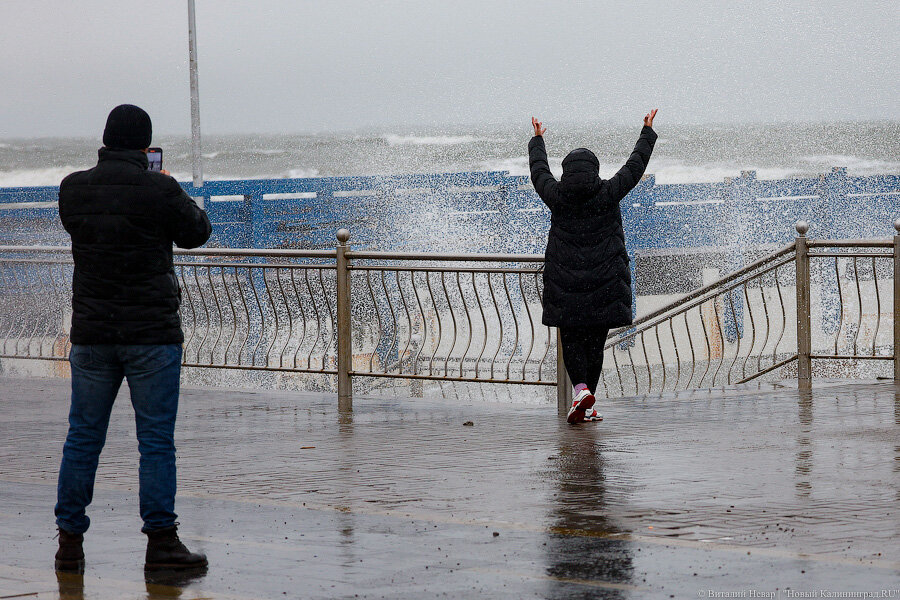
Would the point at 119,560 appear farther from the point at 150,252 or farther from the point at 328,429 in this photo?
the point at 328,429

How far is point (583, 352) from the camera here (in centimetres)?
1034

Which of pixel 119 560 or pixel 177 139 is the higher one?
pixel 177 139

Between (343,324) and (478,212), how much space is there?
42680 mm

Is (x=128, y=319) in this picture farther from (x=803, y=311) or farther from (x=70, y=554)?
(x=803, y=311)

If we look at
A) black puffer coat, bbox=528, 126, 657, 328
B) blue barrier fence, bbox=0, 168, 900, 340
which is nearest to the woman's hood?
black puffer coat, bbox=528, 126, 657, 328

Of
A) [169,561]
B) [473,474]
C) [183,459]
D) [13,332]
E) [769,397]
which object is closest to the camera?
[169,561]

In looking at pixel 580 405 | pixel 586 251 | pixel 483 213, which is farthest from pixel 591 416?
pixel 483 213

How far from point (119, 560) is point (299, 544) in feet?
2.38

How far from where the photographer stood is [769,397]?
1155 centimetres

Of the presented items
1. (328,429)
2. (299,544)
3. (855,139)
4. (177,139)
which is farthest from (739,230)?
(177,139)

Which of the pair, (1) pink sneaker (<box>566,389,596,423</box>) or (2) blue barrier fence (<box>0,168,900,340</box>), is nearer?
(1) pink sneaker (<box>566,389,596,423</box>)

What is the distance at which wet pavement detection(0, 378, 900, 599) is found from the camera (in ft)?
17.1

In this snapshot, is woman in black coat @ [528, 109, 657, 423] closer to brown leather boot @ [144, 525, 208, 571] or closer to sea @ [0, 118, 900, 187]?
brown leather boot @ [144, 525, 208, 571]

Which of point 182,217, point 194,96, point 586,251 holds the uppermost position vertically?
point 194,96
